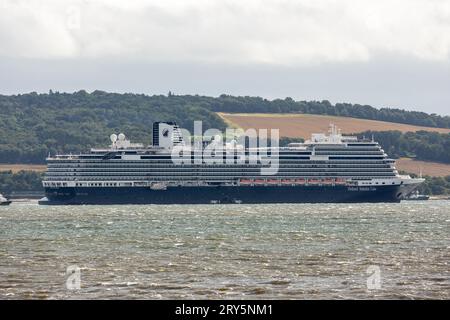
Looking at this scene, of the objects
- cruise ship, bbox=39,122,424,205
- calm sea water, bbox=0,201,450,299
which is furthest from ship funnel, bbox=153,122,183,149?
calm sea water, bbox=0,201,450,299

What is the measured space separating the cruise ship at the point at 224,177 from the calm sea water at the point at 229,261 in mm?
77707

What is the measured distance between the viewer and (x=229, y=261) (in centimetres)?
5800

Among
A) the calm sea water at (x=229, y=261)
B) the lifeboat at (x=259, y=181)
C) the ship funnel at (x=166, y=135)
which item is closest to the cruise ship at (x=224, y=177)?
the lifeboat at (x=259, y=181)

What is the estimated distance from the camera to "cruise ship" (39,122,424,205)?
173500mm

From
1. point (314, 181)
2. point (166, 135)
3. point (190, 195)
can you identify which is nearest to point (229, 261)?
point (190, 195)

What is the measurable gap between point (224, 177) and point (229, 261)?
383ft

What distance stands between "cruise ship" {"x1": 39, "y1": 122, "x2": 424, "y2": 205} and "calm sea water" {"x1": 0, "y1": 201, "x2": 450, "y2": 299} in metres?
77.7

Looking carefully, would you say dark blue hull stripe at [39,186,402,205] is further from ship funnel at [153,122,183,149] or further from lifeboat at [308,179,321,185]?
ship funnel at [153,122,183,149]

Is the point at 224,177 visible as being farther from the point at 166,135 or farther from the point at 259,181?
the point at 166,135

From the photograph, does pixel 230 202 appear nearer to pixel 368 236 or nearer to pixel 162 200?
pixel 162 200

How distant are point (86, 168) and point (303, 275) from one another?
12624 centimetres

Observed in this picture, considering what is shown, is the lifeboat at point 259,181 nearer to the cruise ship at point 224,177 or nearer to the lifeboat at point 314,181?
the cruise ship at point 224,177

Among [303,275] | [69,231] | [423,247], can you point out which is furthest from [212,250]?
[69,231]

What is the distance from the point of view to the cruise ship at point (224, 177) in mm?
173500
